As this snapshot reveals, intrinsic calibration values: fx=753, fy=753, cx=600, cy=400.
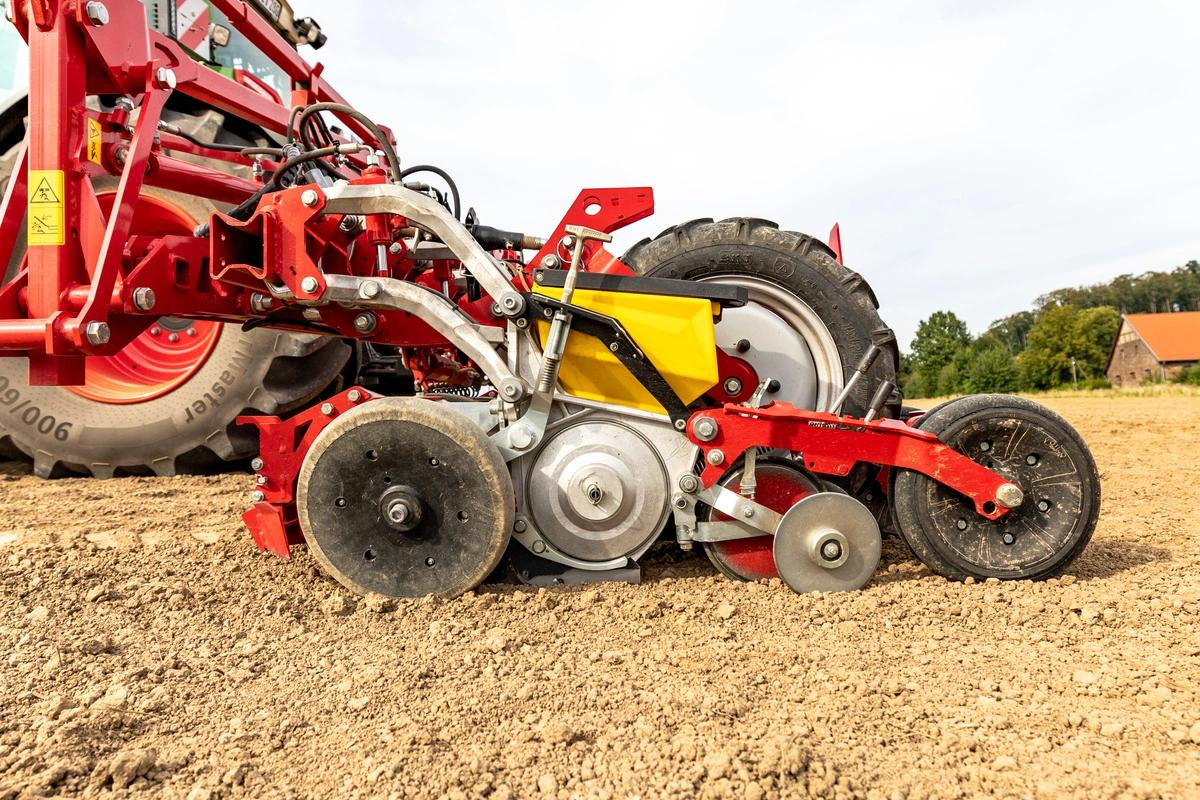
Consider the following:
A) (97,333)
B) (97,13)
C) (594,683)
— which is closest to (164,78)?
(97,13)

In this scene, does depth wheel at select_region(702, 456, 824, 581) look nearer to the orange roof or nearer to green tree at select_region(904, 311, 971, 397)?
green tree at select_region(904, 311, 971, 397)

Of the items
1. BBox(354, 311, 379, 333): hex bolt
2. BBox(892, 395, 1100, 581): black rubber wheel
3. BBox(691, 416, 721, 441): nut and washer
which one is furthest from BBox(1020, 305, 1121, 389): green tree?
BBox(354, 311, 379, 333): hex bolt

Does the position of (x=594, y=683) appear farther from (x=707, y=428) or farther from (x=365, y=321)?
(x=365, y=321)

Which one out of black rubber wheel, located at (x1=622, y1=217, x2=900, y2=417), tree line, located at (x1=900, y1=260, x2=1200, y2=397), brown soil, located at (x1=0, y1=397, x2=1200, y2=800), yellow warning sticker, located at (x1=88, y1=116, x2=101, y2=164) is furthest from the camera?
tree line, located at (x1=900, y1=260, x2=1200, y2=397)

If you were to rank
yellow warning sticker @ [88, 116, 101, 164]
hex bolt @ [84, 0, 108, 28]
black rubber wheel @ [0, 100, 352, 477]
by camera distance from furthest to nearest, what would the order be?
black rubber wheel @ [0, 100, 352, 477], yellow warning sticker @ [88, 116, 101, 164], hex bolt @ [84, 0, 108, 28]

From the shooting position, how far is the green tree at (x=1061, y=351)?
48344 millimetres

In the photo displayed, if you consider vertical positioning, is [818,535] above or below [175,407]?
below

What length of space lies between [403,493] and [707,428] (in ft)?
3.40

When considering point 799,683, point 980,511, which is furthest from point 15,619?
point 980,511

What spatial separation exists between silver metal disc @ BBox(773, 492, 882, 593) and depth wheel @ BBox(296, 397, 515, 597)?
931mm

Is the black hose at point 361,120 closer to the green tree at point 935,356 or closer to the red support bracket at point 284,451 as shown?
the red support bracket at point 284,451

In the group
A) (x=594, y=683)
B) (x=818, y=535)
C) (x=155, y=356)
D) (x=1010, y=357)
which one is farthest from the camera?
(x=1010, y=357)

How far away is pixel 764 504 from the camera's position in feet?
8.82

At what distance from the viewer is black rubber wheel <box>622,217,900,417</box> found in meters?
2.96
